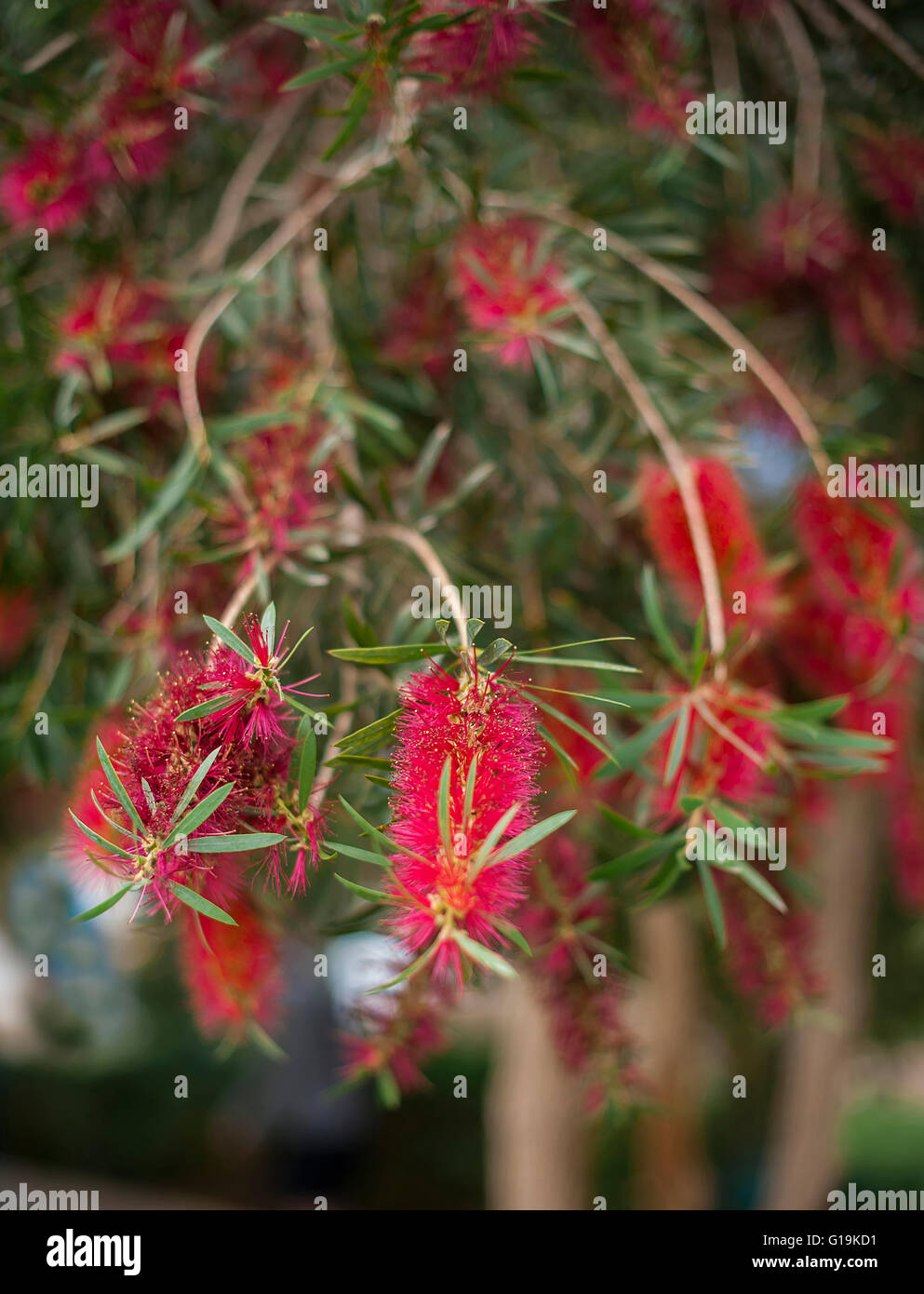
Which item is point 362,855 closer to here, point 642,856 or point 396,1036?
point 642,856

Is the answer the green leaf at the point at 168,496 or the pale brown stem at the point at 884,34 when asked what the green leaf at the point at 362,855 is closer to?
the green leaf at the point at 168,496

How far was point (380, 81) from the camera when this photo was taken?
0.77 metres

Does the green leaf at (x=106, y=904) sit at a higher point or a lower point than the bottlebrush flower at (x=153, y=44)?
lower

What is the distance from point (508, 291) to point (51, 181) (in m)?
0.42

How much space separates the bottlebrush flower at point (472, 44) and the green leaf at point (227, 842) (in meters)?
0.54

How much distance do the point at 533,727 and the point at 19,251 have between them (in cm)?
82

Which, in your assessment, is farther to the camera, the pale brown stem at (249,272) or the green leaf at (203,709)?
the pale brown stem at (249,272)

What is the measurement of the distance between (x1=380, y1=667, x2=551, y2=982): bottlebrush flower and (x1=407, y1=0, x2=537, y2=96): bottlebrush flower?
1.49ft

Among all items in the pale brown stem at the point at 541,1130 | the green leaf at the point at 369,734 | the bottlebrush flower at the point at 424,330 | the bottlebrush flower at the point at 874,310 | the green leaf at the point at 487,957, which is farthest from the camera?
the pale brown stem at the point at 541,1130

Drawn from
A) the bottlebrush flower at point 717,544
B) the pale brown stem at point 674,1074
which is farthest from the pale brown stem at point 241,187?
the pale brown stem at point 674,1074

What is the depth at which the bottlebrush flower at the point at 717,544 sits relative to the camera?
87 centimetres

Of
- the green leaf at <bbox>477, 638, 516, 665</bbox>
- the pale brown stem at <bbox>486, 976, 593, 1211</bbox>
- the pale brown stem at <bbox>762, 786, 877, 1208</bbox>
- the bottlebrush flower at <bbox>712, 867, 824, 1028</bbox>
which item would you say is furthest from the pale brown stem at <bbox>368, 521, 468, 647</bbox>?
the pale brown stem at <bbox>762, 786, 877, 1208</bbox>

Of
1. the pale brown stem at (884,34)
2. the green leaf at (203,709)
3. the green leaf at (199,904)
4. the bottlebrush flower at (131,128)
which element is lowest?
the green leaf at (199,904)
